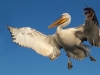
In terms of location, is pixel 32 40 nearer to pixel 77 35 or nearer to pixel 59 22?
pixel 59 22

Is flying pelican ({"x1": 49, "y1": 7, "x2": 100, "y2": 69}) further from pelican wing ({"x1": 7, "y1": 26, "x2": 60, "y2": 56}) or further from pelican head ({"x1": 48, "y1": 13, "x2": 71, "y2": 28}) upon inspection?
pelican wing ({"x1": 7, "y1": 26, "x2": 60, "y2": 56})

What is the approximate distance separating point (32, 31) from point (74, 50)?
8.01ft

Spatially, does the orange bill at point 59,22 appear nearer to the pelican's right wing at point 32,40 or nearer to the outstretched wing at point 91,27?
the pelican's right wing at point 32,40

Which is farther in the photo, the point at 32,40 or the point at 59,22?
the point at 32,40

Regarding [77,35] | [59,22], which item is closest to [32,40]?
[59,22]

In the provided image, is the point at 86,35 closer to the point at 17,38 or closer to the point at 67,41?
the point at 67,41

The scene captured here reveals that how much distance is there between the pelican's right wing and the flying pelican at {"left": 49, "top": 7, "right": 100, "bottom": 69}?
35.4 inches

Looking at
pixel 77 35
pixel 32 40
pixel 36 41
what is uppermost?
pixel 32 40

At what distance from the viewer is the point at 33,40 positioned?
61.7 feet

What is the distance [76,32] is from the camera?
1752 cm

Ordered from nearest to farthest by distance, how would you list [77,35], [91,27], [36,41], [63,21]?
[91,27]
[77,35]
[63,21]
[36,41]

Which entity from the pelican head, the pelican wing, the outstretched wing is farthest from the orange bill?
the outstretched wing

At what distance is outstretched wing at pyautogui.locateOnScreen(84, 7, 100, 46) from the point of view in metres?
15.7

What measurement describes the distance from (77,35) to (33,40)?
8.17 feet
